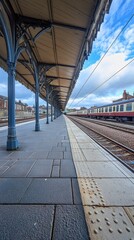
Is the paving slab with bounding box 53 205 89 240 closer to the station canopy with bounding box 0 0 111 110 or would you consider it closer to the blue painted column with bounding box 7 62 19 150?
the blue painted column with bounding box 7 62 19 150

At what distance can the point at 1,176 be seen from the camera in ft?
9.49

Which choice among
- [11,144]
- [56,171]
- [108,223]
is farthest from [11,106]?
[108,223]

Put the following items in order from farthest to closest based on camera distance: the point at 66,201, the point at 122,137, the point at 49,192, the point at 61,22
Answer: the point at 122,137
the point at 61,22
the point at 49,192
the point at 66,201

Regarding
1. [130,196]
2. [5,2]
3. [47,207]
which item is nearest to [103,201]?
[130,196]

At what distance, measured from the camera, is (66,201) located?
6.71 ft

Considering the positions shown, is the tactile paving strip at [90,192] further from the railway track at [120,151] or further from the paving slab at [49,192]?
the railway track at [120,151]

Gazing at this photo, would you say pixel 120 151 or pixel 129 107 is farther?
pixel 129 107

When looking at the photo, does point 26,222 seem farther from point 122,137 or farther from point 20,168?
point 122,137

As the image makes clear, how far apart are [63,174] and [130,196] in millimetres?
1385

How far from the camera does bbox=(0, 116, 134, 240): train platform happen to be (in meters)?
1.52

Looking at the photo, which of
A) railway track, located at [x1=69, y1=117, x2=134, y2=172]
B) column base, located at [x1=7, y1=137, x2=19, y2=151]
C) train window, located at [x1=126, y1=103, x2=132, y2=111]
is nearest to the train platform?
railway track, located at [x1=69, y1=117, x2=134, y2=172]

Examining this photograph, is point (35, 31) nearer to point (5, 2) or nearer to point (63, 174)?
point (5, 2)

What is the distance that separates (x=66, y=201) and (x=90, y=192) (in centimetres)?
48

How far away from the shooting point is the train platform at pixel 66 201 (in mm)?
1523
